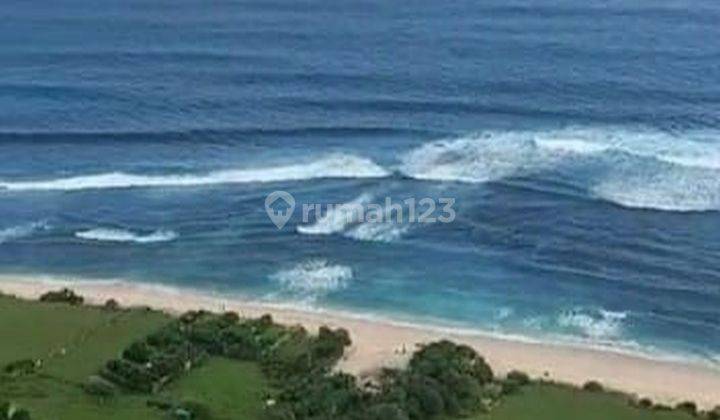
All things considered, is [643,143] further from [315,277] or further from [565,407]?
[565,407]

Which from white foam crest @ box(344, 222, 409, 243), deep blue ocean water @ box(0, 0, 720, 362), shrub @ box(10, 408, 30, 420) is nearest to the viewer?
shrub @ box(10, 408, 30, 420)

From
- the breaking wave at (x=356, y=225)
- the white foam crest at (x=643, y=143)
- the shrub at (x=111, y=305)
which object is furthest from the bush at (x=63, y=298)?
the white foam crest at (x=643, y=143)

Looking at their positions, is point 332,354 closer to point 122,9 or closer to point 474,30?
point 474,30

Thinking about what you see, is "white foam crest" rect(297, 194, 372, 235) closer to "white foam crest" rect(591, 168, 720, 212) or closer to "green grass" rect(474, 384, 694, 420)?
"white foam crest" rect(591, 168, 720, 212)

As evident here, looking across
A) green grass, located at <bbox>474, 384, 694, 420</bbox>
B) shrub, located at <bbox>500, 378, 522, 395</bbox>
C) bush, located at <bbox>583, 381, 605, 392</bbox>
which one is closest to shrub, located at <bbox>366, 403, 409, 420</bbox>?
green grass, located at <bbox>474, 384, 694, 420</bbox>

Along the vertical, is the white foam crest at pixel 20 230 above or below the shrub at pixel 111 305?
above

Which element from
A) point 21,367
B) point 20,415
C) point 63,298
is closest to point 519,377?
point 20,415

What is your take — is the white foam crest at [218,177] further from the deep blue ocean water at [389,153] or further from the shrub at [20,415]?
the shrub at [20,415]
